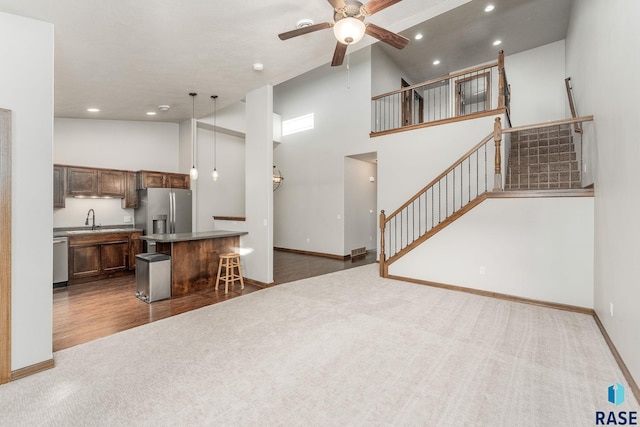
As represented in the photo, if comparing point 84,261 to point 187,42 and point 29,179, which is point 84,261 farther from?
point 187,42

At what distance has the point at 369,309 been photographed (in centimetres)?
383

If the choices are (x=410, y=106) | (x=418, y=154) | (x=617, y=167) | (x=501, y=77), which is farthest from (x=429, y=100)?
(x=617, y=167)

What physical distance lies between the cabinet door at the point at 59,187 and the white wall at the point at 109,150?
30cm

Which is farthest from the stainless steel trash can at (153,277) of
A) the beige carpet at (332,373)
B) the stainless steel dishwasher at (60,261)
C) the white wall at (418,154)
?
the white wall at (418,154)

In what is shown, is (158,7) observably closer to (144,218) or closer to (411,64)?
(144,218)

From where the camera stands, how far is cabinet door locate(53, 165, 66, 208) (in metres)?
5.30

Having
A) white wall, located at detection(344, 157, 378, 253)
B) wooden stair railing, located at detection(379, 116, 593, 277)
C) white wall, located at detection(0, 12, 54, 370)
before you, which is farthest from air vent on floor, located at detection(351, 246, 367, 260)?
white wall, located at detection(0, 12, 54, 370)

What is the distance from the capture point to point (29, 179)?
7.93ft

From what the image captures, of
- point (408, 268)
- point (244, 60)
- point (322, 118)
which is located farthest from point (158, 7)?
point (322, 118)

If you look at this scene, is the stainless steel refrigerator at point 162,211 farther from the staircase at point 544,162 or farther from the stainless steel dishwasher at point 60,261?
the staircase at point 544,162

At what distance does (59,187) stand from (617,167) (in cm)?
805

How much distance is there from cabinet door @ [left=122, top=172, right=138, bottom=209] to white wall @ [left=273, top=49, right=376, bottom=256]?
4.12 meters

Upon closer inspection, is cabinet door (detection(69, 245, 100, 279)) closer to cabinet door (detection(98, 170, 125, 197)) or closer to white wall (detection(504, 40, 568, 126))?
cabinet door (detection(98, 170, 125, 197))

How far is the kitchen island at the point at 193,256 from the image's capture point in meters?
4.50
